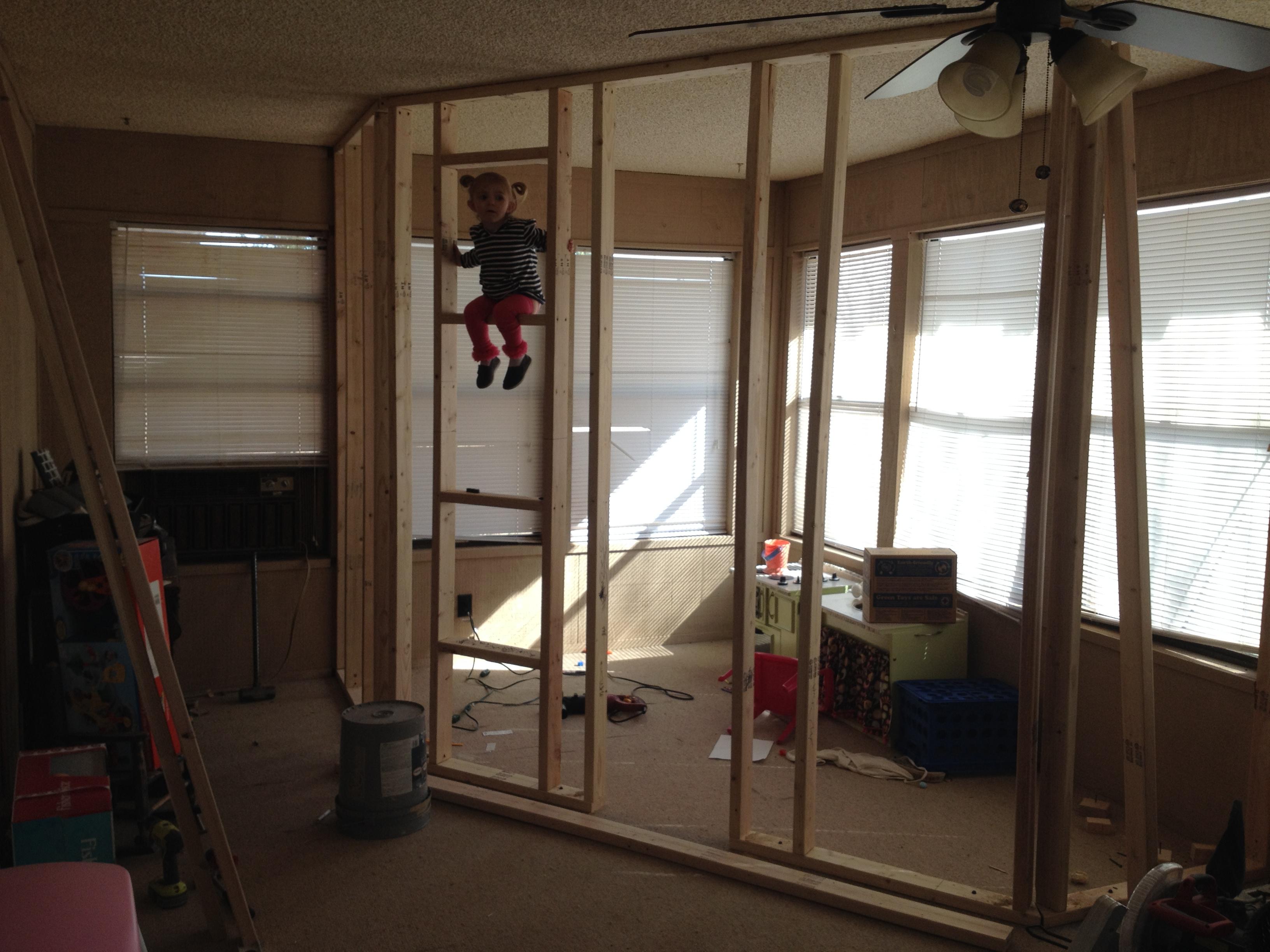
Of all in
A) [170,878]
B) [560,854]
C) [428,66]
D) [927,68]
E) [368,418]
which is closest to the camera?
[927,68]

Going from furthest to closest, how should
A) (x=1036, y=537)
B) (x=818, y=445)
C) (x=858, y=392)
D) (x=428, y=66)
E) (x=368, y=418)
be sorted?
(x=858, y=392), (x=368, y=418), (x=428, y=66), (x=818, y=445), (x=1036, y=537)

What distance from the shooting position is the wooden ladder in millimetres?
3365

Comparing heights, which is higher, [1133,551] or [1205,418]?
[1205,418]

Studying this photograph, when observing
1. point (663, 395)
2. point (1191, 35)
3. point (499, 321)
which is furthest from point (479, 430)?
point (1191, 35)

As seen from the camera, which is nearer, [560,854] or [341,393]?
[560,854]

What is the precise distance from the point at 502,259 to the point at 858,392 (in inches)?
91.9

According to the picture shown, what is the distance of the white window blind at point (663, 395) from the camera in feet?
17.8

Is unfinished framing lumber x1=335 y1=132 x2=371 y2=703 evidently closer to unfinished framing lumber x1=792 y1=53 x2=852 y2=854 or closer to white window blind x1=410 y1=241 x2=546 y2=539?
white window blind x1=410 y1=241 x2=546 y2=539

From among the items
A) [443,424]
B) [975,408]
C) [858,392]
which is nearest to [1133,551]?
[975,408]

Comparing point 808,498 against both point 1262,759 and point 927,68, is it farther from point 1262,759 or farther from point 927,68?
point 1262,759

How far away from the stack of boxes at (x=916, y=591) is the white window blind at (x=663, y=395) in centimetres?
167

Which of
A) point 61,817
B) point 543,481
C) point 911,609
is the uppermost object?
point 543,481

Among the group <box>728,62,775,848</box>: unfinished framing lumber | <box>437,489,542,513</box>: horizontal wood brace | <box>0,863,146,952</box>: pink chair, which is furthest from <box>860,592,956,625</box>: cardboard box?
<box>0,863,146,952</box>: pink chair

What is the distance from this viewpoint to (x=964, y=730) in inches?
153
